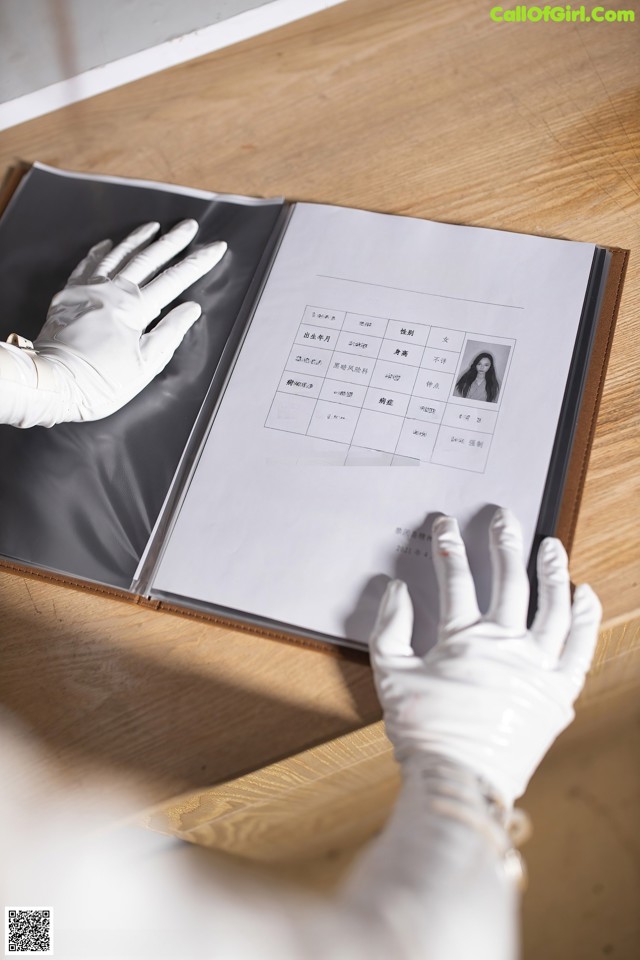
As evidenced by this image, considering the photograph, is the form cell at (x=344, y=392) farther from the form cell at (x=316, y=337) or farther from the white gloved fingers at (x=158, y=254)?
the white gloved fingers at (x=158, y=254)

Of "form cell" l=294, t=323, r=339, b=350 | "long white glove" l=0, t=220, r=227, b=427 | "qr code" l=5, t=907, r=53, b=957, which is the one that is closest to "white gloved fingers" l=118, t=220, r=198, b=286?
"long white glove" l=0, t=220, r=227, b=427

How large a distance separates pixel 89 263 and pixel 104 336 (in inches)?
4.5

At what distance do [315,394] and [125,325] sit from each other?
166 millimetres

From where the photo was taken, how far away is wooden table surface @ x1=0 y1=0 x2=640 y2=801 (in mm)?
492

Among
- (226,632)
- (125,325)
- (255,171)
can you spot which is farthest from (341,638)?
(255,171)

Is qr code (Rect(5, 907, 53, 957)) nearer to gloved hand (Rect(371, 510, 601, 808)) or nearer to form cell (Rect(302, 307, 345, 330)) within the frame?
gloved hand (Rect(371, 510, 601, 808))

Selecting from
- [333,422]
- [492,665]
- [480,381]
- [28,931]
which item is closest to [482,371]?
[480,381]

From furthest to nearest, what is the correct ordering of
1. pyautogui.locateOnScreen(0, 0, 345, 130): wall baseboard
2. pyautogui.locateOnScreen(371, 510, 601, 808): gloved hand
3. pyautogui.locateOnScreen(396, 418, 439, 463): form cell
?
1. pyautogui.locateOnScreen(0, 0, 345, 130): wall baseboard
2. pyautogui.locateOnScreen(396, 418, 439, 463): form cell
3. pyautogui.locateOnScreen(371, 510, 601, 808): gloved hand

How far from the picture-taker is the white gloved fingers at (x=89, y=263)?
0.64 meters

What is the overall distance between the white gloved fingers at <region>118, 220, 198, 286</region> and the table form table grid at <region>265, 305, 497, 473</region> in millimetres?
139

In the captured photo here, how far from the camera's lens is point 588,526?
0.52 meters

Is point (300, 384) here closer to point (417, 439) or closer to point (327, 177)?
point (417, 439)

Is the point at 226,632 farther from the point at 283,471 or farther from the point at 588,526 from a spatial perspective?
the point at 588,526

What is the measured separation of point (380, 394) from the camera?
22.3 inches
